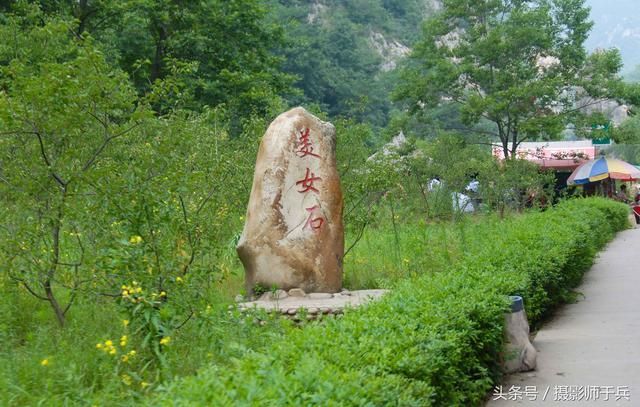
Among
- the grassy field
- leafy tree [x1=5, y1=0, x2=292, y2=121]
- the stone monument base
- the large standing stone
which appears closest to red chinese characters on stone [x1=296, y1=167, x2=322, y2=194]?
the large standing stone

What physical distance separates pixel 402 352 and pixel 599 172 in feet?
89.6

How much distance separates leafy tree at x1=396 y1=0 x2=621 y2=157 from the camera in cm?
2578

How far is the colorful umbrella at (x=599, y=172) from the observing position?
98.9 feet

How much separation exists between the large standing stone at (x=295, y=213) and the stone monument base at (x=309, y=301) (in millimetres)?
152

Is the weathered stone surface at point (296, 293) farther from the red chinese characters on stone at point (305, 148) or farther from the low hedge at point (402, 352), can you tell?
the low hedge at point (402, 352)

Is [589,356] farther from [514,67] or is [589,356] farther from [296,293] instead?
[514,67]

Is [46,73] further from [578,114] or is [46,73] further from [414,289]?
[578,114]

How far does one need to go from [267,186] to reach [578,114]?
18.8 metres

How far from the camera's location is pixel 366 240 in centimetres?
1360

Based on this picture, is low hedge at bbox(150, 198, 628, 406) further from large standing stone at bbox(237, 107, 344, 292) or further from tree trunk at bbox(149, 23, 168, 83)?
tree trunk at bbox(149, 23, 168, 83)

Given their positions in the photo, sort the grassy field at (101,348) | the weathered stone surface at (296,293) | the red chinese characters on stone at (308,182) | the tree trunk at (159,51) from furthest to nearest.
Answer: the tree trunk at (159,51), the red chinese characters on stone at (308,182), the weathered stone surface at (296,293), the grassy field at (101,348)

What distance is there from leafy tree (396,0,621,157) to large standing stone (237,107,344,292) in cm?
1615

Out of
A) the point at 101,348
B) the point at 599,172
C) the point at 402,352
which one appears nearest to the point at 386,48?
the point at 599,172

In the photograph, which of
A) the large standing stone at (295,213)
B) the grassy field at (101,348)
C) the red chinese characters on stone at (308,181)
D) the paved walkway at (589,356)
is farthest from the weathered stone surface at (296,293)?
the paved walkway at (589,356)
